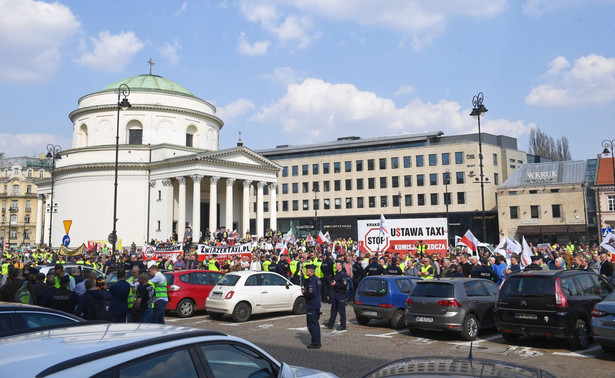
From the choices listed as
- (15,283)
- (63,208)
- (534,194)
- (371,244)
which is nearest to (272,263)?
(371,244)

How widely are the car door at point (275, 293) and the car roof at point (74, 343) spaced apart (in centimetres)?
1208

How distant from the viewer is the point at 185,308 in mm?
16547

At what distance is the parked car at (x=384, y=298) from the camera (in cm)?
1386

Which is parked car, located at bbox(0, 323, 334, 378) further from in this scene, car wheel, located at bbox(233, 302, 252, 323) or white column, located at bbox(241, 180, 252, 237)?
white column, located at bbox(241, 180, 252, 237)

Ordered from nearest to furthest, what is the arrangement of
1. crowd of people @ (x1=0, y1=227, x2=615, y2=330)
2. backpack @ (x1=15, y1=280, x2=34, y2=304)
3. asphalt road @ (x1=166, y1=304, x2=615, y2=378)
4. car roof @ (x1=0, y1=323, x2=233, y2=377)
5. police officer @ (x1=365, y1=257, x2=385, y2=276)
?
car roof @ (x1=0, y1=323, x2=233, y2=377)
asphalt road @ (x1=166, y1=304, x2=615, y2=378)
crowd of people @ (x1=0, y1=227, x2=615, y2=330)
backpack @ (x1=15, y1=280, x2=34, y2=304)
police officer @ (x1=365, y1=257, x2=385, y2=276)

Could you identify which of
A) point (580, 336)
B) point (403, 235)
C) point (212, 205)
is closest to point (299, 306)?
point (580, 336)

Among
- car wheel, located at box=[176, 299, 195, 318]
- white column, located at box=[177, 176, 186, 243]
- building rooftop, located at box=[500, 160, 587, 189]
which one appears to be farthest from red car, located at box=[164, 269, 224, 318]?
building rooftop, located at box=[500, 160, 587, 189]

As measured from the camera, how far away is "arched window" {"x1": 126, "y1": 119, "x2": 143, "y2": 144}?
59.1 meters

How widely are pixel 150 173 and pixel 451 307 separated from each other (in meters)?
49.7

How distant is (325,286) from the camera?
63.8 ft

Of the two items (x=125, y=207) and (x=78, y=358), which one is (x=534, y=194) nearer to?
(x=125, y=207)

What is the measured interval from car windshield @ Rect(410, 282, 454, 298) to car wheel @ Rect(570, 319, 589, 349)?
2665 mm

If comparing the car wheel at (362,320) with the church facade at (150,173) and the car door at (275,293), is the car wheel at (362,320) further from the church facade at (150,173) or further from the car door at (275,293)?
the church facade at (150,173)

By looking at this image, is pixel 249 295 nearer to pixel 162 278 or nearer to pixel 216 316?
pixel 216 316
